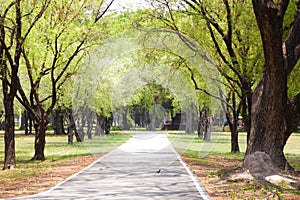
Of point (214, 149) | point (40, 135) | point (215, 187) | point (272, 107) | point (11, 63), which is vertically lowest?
point (215, 187)

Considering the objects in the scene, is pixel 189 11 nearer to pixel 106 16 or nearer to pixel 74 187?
pixel 106 16

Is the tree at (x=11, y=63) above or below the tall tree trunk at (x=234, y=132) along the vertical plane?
above

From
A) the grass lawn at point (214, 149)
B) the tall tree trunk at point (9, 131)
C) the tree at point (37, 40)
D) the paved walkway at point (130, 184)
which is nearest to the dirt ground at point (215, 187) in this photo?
the paved walkway at point (130, 184)

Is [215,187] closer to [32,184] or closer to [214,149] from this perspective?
[32,184]

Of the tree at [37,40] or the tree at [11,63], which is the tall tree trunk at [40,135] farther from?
the tree at [11,63]

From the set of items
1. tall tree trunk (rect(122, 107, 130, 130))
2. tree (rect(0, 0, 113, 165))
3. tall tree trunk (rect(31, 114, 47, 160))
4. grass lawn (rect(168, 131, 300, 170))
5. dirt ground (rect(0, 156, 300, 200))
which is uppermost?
tree (rect(0, 0, 113, 165))

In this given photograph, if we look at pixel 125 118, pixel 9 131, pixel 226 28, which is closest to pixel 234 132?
pixel 226 28

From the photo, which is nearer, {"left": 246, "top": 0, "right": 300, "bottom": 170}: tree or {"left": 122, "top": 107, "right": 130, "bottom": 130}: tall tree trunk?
{"left": 246, "top": 0, "right": 300, "bottom": 170}: tree

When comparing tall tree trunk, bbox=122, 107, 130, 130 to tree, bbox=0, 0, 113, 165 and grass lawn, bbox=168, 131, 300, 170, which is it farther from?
tree, bbox=0, 0, 113, 165

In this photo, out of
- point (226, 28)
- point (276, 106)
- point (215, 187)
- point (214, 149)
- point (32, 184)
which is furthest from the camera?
point (214, 149)

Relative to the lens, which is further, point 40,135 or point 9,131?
point 40,135

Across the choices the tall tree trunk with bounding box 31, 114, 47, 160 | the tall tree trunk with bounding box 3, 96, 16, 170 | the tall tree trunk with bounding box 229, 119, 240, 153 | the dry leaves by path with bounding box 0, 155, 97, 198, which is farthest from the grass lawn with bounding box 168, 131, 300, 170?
the tall tree trunk with bounding box 3, 96, 16, 170

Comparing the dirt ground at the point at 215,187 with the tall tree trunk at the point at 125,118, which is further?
the tall tree trunk at the point at 125,118

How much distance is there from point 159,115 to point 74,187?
48.6m
